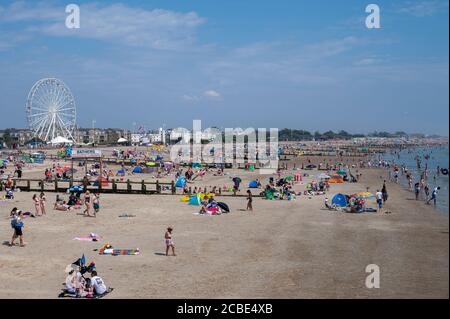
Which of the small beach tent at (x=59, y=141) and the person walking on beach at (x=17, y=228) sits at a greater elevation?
the small beach tent at (x=59, y=141)

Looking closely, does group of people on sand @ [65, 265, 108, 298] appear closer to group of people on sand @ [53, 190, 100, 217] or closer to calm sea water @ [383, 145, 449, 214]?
calm sea water @ [383, 145, 449, 214]

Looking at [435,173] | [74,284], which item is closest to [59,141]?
[435,173]

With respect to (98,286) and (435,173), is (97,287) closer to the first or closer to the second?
(98,286)

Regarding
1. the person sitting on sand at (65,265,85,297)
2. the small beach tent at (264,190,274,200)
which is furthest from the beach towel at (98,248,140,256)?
the small beach tent at (264,190,274,200)

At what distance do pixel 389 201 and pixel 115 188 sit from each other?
56.9 ft

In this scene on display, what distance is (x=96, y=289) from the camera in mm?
10070

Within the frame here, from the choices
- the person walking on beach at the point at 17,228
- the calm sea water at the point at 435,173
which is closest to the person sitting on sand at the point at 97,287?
the person walking on beach at the point at 17,228

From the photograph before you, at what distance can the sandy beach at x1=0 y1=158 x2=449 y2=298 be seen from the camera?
10414 mm

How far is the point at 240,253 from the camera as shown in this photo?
14008 mm

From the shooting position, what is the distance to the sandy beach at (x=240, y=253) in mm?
10414

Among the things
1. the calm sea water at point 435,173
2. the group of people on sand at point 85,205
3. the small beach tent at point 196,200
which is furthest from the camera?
the small beach tent at point 196,200

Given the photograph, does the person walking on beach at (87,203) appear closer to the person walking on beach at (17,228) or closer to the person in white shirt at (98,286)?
the person walking on beach at (17,228)
